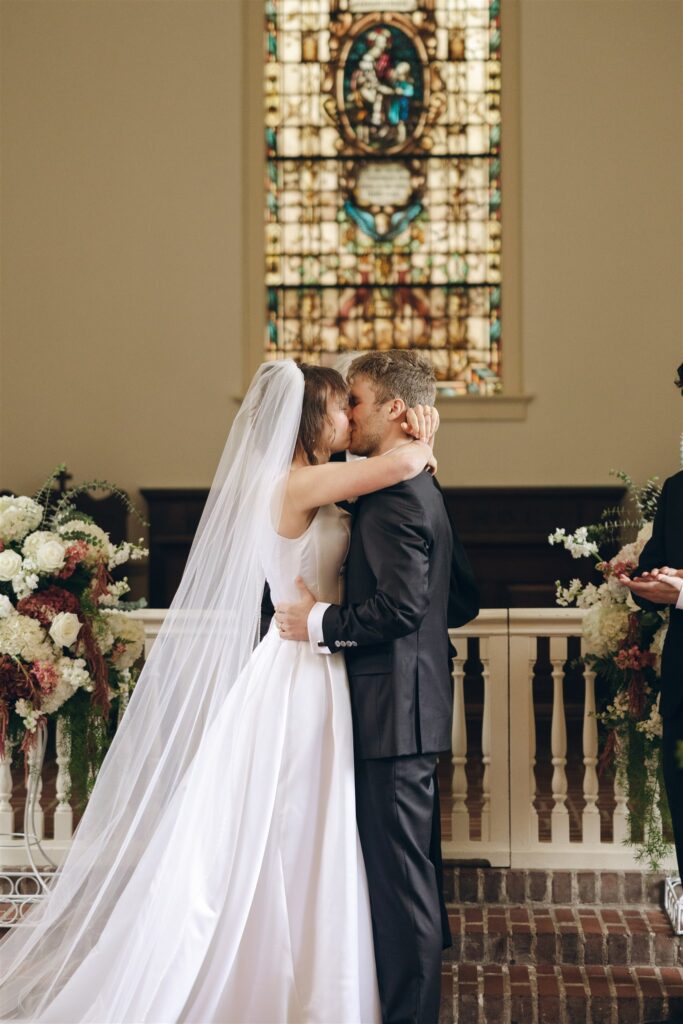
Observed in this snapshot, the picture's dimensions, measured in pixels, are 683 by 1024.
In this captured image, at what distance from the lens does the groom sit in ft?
8.45

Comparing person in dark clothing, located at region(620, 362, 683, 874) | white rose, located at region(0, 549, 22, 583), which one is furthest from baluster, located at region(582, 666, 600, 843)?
white rose, located at region(0, 549, 22, 583)

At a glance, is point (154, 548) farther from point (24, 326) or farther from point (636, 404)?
point (636, 404)

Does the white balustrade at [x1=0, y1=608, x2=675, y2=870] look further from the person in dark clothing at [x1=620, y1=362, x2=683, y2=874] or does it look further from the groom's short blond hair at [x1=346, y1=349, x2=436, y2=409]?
the groom's short blond hair at [x1=346, y1=349, x2=436, y2=409]

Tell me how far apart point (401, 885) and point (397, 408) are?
4.02 feet

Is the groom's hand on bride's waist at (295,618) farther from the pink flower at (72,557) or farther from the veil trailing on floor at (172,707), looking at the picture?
the pink flower at (72,557)

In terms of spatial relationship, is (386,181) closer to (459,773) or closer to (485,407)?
(485,407)

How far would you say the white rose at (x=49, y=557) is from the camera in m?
3.34

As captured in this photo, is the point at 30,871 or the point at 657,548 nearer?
the point at 657,548

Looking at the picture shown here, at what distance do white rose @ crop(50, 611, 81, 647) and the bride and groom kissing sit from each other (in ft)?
1.87

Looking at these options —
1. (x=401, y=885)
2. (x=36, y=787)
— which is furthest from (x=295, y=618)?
(x=36, y=787)

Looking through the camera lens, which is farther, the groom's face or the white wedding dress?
the groom's face

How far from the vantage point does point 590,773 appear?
3.77 m

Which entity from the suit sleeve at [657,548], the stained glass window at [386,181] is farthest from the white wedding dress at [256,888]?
the stained glass window at [386,181]

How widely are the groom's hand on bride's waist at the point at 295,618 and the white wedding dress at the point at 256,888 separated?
0.20 feet
